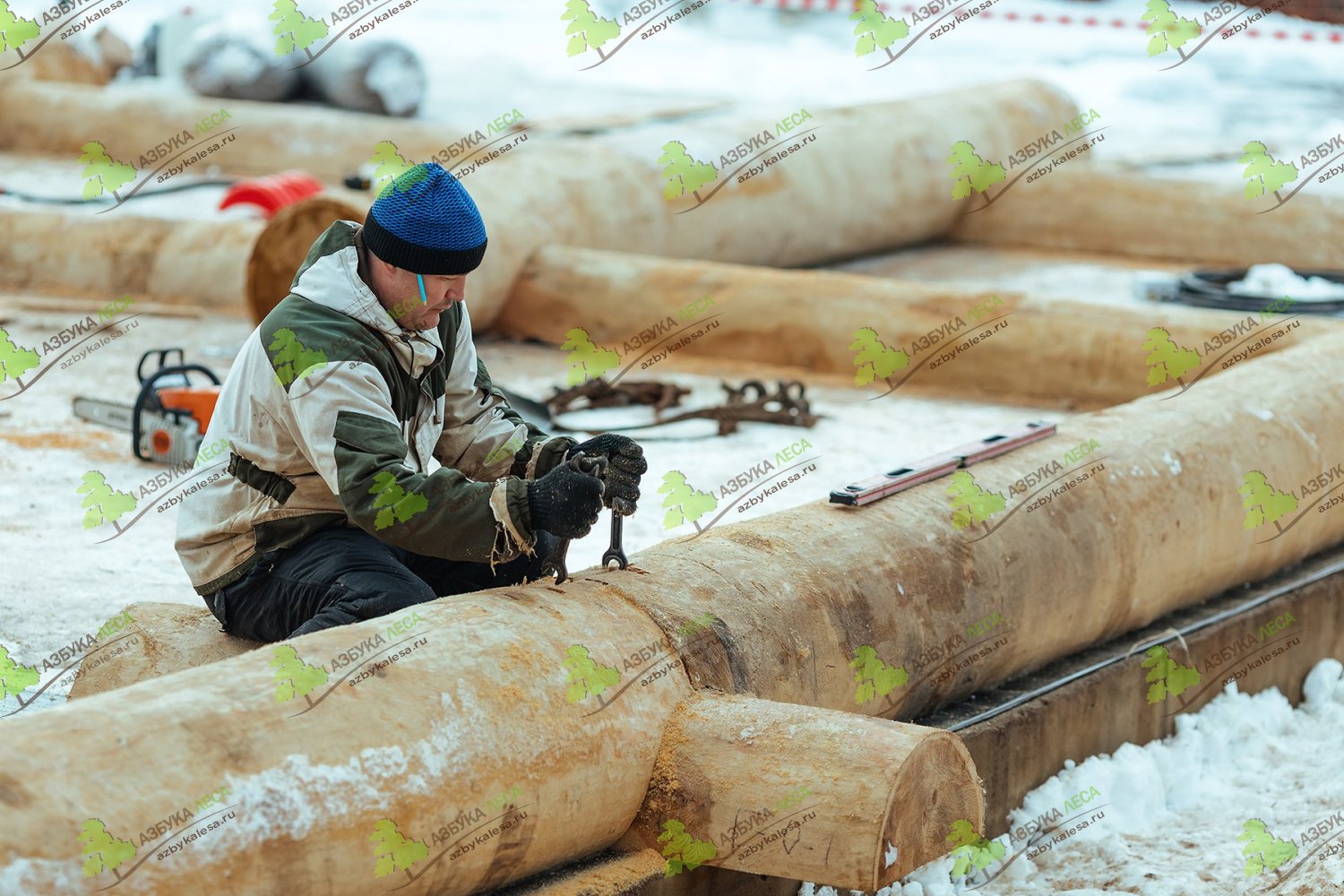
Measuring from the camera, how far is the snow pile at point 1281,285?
9867mm

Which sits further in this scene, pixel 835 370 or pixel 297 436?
pixel 835 370

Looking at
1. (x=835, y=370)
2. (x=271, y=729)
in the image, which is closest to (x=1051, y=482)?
(x=271, y=729)

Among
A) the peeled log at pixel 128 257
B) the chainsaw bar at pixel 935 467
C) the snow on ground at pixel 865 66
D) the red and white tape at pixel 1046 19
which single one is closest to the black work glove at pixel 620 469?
the chainsaw bar at pixel 935 467

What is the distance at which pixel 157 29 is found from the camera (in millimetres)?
16094

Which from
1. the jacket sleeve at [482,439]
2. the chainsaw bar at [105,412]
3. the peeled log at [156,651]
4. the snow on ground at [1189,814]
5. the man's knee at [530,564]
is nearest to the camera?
the peeled log at [156,651]

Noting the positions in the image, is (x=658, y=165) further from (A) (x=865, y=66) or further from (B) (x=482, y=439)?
(A) (x=865, y=66)

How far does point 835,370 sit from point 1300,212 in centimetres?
410

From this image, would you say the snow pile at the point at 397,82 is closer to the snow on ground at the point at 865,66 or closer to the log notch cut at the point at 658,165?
the snow on ground at the point at 865,66

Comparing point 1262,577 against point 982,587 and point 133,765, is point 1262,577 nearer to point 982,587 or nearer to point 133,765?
point 982,587

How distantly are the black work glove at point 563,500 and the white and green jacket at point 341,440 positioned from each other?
3 cm

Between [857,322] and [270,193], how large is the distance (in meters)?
3.88

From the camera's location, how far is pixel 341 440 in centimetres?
383

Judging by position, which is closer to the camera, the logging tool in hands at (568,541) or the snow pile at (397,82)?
the logging tool in hands at (568,541)

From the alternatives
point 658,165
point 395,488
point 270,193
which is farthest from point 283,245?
point 395,488
